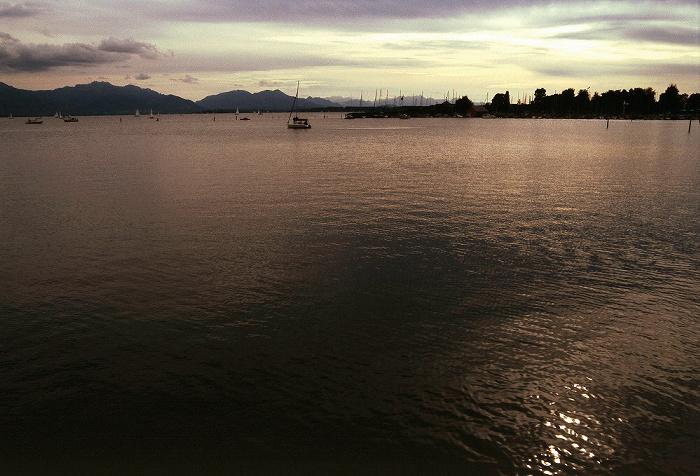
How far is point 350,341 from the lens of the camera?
14703 mm

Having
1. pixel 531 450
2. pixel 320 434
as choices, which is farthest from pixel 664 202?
pixel 320 434

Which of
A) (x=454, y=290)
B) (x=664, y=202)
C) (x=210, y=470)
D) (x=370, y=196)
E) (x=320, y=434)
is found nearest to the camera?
(x=210, y=470)

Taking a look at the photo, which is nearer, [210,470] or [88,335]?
[210,470]

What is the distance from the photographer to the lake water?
406 inches

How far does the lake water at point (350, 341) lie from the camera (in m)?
10.3

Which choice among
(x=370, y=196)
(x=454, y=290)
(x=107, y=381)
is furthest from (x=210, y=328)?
(x=370, y=196)

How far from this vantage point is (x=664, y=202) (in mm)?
35594

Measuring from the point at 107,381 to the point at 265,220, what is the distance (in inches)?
710

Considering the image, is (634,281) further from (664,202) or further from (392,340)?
(664,202)

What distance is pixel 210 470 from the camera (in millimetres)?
9711

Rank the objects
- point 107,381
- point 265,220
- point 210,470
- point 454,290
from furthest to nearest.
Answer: point 265,220, point 454,290, point 107,381, point 210,470

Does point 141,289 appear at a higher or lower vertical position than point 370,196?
lower

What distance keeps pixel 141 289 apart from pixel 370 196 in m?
22.5

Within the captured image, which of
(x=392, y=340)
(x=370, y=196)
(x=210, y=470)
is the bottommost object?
(x=210, y=470)
